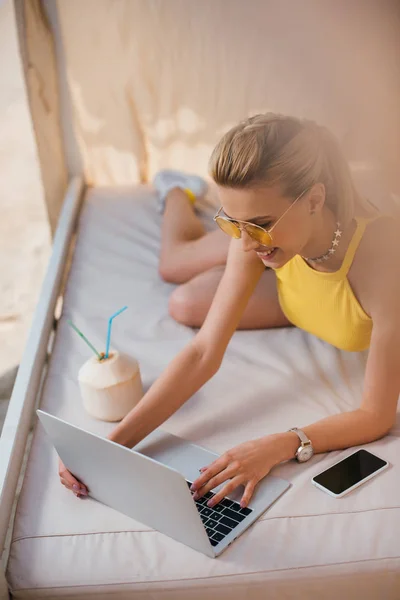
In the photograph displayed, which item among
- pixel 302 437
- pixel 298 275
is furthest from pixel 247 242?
pixel 302 437

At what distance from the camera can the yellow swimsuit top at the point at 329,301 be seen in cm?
128

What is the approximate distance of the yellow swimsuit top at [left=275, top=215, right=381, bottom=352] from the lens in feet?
4.21

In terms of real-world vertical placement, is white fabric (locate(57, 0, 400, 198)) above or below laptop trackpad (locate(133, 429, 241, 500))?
above

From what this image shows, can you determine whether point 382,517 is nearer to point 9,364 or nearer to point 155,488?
point 155,488

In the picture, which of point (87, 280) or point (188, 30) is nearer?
point (87, 280)

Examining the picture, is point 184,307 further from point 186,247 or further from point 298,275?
Result: point 298,275

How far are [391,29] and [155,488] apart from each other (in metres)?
1.57

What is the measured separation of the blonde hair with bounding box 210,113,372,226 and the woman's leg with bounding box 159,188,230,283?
0.66 m

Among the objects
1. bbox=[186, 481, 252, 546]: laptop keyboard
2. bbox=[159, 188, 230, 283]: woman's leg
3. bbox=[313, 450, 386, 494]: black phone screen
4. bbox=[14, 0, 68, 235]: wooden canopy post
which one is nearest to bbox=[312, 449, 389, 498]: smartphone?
bbox=[313, 450, 386, 494]: black phone screen

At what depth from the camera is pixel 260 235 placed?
3.77ft

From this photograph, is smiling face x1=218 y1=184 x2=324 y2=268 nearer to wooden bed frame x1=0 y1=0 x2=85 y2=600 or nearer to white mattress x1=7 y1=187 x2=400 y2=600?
white mattress x1=7 y1=187 x2=400 y2=600

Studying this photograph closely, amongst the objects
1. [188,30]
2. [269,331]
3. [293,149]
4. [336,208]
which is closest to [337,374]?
[269,331]

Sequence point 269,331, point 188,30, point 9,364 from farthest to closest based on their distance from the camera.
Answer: point 188,30
point 9,364
point 269,331

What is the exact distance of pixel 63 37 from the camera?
2.39 metres
